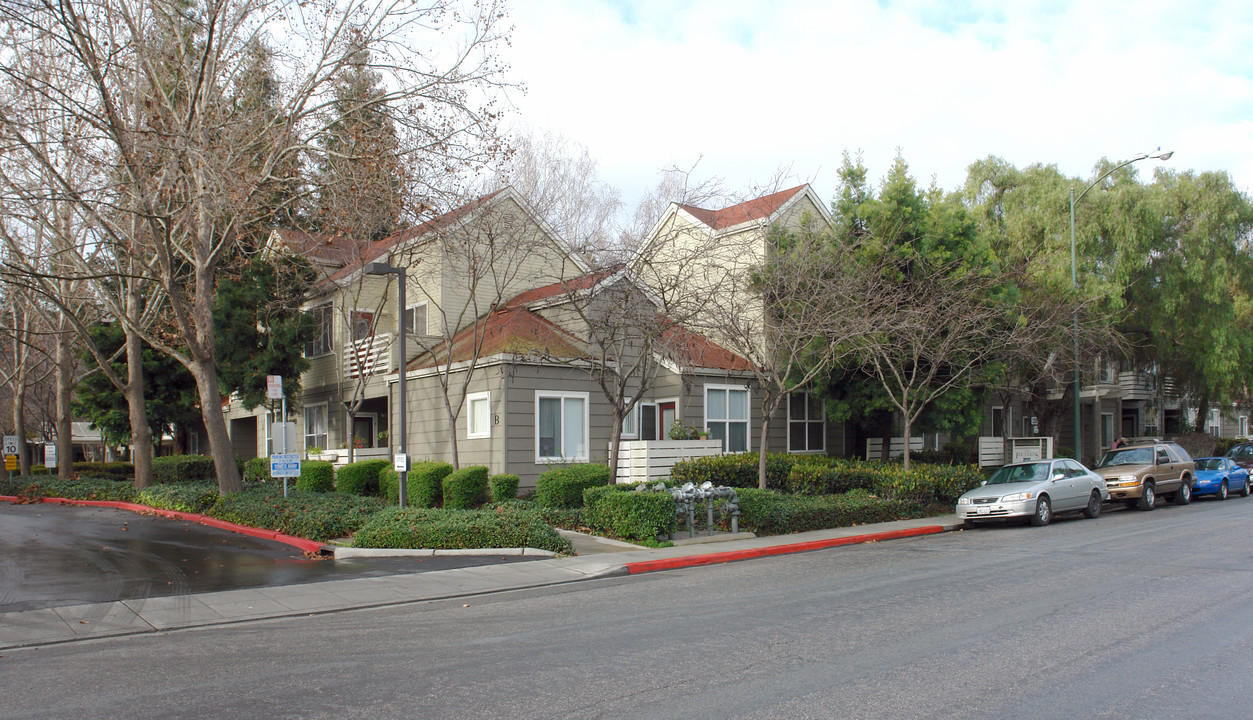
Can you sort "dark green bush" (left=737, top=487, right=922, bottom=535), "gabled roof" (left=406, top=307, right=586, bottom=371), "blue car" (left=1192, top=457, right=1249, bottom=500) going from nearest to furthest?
"dark green bush" (left=737, top=487, right=922, bottom=535) → "gabled roof" (left=406, top=307, right=586, bottom=371) → "blue car" (left=1192, top=457, right=1249, bottom=500)

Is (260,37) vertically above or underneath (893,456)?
above

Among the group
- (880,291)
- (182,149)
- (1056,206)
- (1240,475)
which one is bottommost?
(1240,475)

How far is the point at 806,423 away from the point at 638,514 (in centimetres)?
1246

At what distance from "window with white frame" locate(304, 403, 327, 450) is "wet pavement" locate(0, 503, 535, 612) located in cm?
1073

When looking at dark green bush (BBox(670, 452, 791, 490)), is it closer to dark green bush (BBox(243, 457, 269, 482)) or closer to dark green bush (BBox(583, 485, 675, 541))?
dark green bush (BBox(583, 485, 675, 541))

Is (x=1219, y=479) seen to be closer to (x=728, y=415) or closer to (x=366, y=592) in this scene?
(x=728, y=415)

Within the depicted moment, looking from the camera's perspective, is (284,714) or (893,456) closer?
(284,714)

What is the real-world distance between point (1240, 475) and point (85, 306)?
119ft

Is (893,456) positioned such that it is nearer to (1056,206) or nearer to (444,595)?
(1056,206)

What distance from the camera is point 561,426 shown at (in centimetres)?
2183

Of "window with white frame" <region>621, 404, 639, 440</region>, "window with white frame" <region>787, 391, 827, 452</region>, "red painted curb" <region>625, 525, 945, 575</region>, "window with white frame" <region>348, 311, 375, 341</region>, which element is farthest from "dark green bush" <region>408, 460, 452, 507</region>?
"window with white frame" <region>787, 391, 827, 452</region>

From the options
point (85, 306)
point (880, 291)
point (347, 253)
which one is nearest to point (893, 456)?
point (880, 291)

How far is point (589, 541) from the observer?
637 inches

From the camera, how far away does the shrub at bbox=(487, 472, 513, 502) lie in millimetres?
19438
